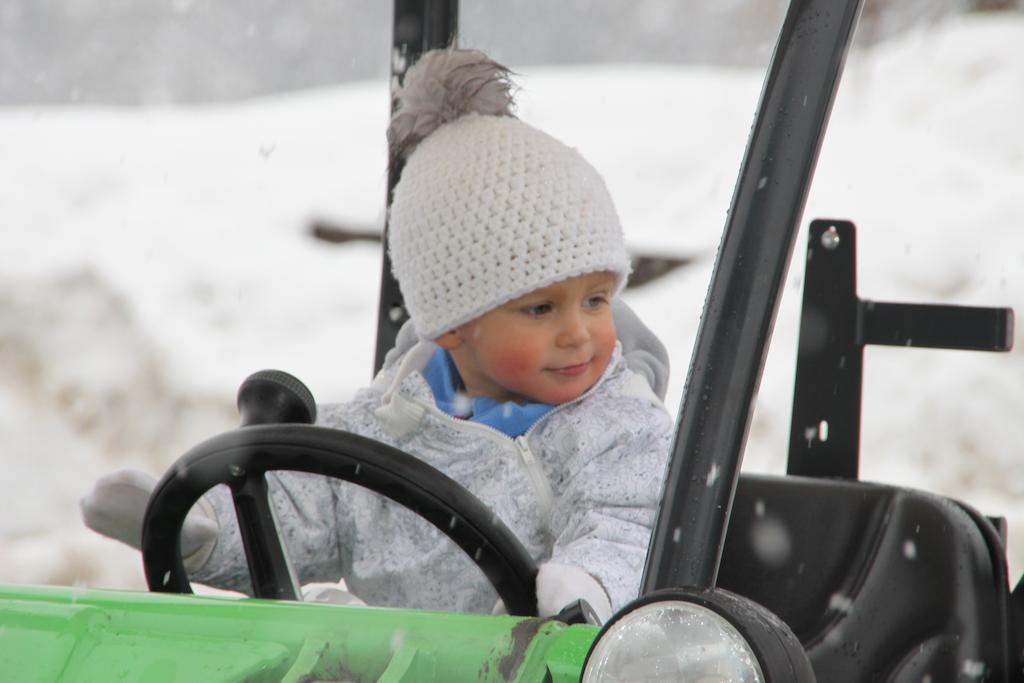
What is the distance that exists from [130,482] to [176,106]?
6.91 m

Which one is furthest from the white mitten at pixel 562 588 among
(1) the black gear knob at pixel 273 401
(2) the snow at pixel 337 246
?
(2) the snow at pixel 337 246

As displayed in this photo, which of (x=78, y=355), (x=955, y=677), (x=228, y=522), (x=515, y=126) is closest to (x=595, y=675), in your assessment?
(x=955, y=677)

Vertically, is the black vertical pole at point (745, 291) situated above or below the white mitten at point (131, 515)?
above

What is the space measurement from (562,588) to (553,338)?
0.42 metres

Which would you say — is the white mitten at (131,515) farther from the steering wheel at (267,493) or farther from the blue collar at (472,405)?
the blue collar at (472,405)

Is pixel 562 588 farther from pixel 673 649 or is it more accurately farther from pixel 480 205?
Answer: pixel 480 205

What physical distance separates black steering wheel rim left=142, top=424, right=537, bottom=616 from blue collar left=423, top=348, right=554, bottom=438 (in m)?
0.38

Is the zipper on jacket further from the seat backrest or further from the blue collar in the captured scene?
the seat backrest

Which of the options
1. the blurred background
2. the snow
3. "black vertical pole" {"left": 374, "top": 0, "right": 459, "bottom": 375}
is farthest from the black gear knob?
the blurred background

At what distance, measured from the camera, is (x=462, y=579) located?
1.59 metres

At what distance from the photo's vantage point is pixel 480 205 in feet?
5.26

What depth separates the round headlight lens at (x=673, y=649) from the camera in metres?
0.81

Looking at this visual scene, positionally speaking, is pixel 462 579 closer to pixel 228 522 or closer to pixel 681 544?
pixel 228 522

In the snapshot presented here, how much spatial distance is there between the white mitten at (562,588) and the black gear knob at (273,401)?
26cm
